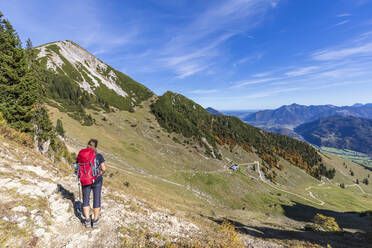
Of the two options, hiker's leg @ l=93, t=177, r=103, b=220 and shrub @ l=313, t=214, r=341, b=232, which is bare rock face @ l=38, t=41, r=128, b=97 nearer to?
hiker's leg @ l=93, t=177, r=103, b=220

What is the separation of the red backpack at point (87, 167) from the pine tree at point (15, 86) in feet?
69.0

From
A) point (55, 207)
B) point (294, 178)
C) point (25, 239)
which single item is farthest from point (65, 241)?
point (294, 178)

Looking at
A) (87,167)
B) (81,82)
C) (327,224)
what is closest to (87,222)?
(87,167)

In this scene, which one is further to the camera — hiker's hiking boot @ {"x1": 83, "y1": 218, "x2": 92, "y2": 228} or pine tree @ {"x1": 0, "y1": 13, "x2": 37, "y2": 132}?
pine tree @ {"x1": 0, "y1": 13, "x2": 37, "y2": 132}

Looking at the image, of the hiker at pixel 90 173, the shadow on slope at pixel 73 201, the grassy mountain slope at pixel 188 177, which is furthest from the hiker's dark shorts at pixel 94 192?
the grassy mountain slope at pixel 188 177

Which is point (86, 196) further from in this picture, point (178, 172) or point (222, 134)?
point (222, 134)

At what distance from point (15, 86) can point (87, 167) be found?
81.5ft

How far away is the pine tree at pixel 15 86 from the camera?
2106 centimetres

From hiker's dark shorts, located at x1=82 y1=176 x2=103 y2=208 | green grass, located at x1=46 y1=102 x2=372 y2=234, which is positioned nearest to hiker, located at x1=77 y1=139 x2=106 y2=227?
hiker's dark shorts, located at x1=82 y1=176 x2=103 y2=208

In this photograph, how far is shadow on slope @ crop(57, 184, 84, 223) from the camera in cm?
887

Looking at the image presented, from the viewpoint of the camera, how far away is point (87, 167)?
24.5ft

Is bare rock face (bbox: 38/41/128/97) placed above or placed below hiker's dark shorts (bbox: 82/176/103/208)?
above

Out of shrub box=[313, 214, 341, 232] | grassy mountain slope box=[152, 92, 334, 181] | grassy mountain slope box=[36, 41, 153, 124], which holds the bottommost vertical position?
shrub box=[313, 214, 341, 232]

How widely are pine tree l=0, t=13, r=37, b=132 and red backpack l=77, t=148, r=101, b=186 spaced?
21021mm
